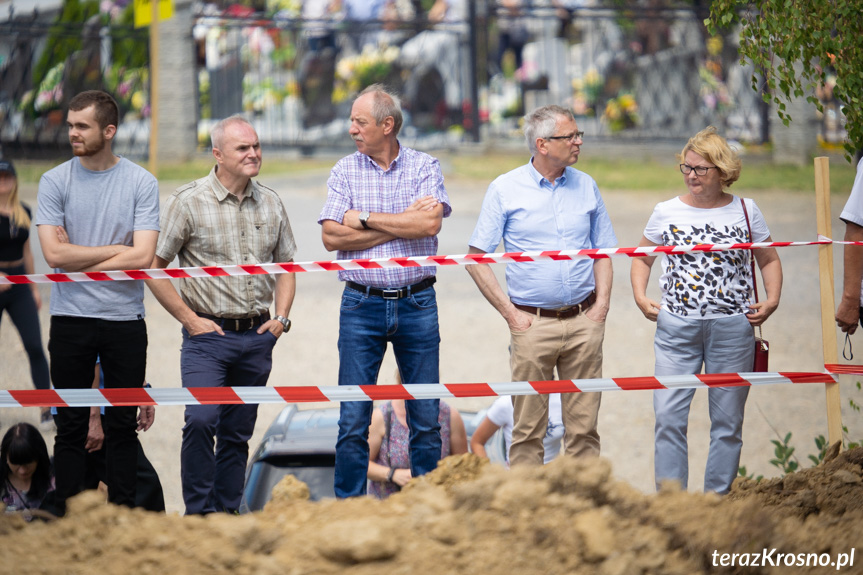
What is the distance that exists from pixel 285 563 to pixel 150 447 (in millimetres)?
4701

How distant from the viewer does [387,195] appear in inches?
200

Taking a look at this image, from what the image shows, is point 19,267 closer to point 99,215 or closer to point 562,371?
point 99,215

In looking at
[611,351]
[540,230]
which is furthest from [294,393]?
[611,351]

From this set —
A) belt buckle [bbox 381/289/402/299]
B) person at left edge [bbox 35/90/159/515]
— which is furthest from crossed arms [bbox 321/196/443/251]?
person at left edge [bbox 35/90/159/515]

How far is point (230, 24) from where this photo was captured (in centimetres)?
1599

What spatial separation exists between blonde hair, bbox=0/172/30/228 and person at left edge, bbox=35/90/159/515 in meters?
2.10

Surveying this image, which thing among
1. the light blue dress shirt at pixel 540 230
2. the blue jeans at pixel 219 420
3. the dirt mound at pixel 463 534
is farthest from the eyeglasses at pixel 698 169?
the blue jeans at pixel 219 420

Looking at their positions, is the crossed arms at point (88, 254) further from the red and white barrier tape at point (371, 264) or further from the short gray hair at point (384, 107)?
the short gray hair at point (384, 107)

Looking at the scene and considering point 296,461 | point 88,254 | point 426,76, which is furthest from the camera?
point 426,76

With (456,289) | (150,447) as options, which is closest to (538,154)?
(150,447)

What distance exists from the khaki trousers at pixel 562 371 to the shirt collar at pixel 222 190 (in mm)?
1559

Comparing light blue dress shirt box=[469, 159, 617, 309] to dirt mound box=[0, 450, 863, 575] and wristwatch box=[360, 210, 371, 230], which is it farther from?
dirt mound box=[0, 450, 863, 575]

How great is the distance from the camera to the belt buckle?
4.92m

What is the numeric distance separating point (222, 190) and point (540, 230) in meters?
1.68
